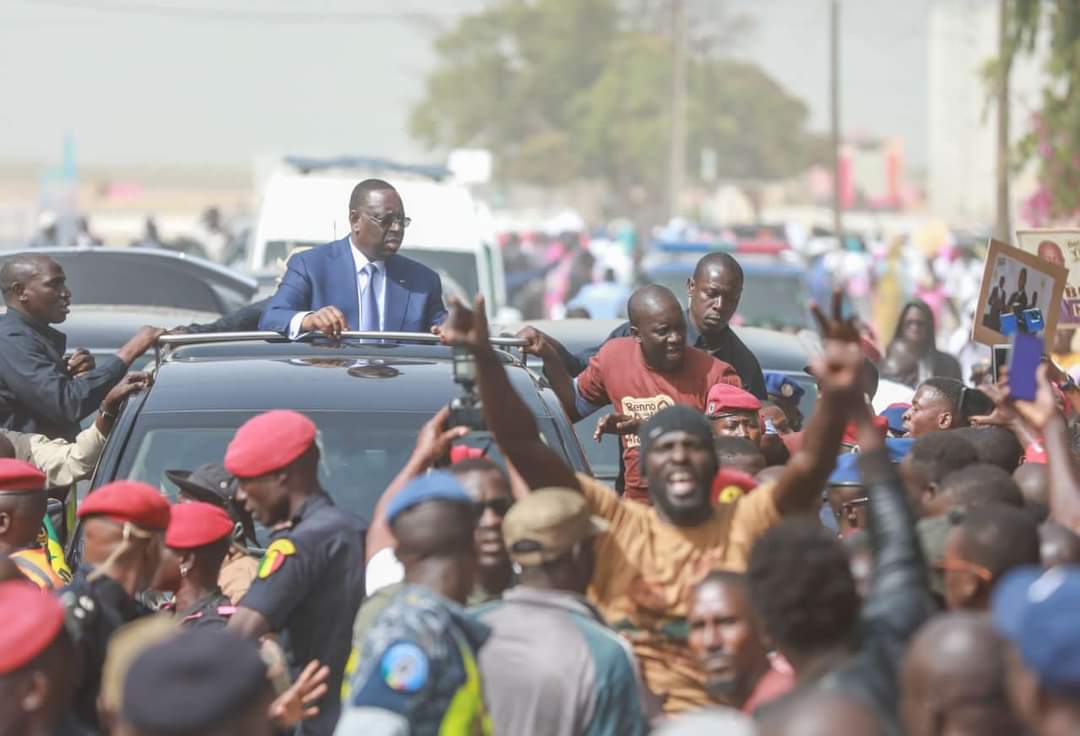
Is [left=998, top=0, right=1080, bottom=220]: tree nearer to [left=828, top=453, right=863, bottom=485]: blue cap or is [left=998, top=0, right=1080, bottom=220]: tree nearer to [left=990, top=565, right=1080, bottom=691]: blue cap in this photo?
[left=828, top=453, right=863, bottom=485]: blue cap

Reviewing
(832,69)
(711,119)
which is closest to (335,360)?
(832,69)

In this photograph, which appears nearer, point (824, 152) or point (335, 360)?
point (335, 360)

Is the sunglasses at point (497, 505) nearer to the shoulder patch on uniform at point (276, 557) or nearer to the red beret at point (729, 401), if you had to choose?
the shoulder patch on uniform at point (276, 557)

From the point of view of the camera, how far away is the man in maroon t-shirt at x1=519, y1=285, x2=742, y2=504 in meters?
7.63

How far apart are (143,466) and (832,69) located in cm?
4264

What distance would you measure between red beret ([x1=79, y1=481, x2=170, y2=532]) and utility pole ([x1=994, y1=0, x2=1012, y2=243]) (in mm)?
20019

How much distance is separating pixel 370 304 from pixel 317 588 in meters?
2.97

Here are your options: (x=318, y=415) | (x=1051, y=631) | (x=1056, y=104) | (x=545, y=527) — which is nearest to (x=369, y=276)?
(x=318, y=415)

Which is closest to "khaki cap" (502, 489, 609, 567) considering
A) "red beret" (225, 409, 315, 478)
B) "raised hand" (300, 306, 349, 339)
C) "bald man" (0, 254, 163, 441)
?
"red beret" (225, 409, 315, 478)

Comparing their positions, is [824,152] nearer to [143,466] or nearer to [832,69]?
[832,69]

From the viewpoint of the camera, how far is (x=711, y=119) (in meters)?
106

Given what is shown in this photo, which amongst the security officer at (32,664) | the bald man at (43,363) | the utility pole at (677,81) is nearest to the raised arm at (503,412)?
the security officer at (32,664)

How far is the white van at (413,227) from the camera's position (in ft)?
47.3

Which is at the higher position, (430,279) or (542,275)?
(430,279)
